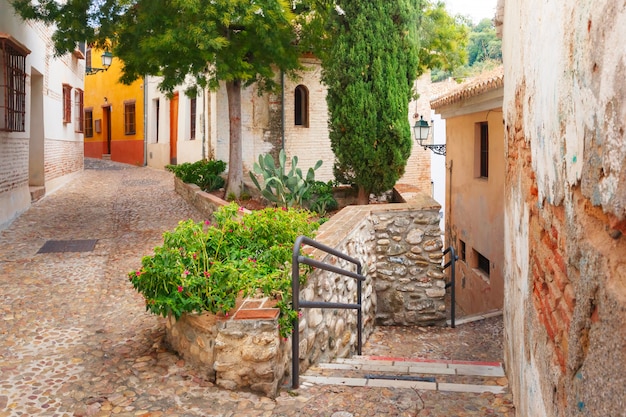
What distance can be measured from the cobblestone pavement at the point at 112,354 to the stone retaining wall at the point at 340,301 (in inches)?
6.5

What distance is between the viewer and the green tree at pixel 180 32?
994 centimetres

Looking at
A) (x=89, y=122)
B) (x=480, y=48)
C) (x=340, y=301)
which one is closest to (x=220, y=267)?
(x=340, y=301)

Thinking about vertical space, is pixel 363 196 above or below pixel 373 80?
below

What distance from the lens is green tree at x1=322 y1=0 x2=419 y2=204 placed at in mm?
10719

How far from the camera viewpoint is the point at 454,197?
45.1 ft

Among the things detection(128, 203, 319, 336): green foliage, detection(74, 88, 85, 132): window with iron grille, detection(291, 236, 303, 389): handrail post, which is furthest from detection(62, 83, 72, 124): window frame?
detection(291, 236, 303, 389): handrail post

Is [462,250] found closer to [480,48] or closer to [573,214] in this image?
[573,214]

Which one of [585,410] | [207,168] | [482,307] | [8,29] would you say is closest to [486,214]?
[482,307]

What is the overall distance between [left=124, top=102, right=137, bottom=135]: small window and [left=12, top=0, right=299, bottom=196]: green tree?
43.5 ft

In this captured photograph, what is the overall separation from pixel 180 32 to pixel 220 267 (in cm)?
649

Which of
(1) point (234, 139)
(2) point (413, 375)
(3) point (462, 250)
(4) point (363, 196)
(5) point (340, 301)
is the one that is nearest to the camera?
(2) point (413, 375)

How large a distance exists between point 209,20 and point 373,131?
3.23m

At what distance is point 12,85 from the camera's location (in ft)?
34.0

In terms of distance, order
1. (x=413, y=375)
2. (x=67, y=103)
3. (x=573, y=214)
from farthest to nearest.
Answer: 1. (x=67, y=103)
2. (x=413, y=375)
3. (x=573, y=214)
